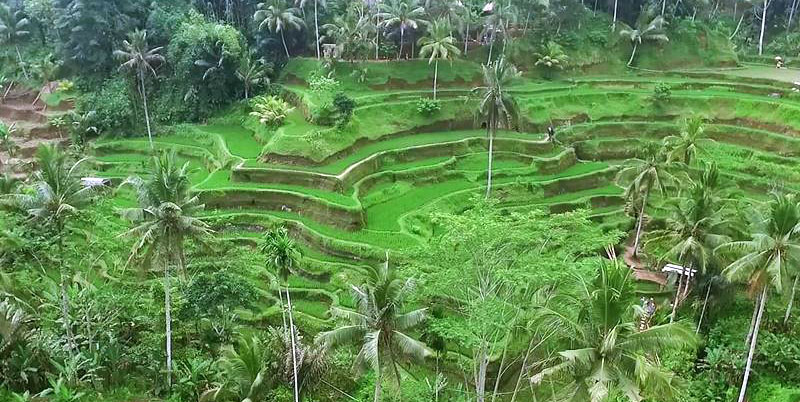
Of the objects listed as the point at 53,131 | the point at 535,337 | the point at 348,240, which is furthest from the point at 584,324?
the point at 53,131

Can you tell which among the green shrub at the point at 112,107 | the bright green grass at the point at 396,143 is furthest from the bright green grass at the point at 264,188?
the green shrub at the point at 112,107

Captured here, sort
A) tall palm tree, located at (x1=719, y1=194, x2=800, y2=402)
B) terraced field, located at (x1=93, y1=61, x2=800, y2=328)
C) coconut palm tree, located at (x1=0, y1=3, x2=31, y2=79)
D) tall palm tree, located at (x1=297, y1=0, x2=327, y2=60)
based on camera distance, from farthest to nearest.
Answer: coconut palm tree, located at (x1=0, y1=3, x2=31, y2=79) < tall palm tree, located at (x1=297, y1=0, x2=327, y2=60) < terraced field, located at (x1=93, y1=61, x2=800, y2=328) < tall palm tree, located at (x1=719, y1=194, x2=800, y2=402)

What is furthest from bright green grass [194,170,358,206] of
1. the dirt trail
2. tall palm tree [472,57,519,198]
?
the dirt trail

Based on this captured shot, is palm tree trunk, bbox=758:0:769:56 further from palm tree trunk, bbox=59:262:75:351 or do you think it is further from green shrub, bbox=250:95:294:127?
palm tree trunk, bbox=59:262:75:351

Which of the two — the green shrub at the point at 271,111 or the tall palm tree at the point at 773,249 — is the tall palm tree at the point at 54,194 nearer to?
the green shrub at the point at 271,111

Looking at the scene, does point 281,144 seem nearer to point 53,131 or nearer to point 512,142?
point 512,142

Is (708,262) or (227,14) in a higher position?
(227,14)
